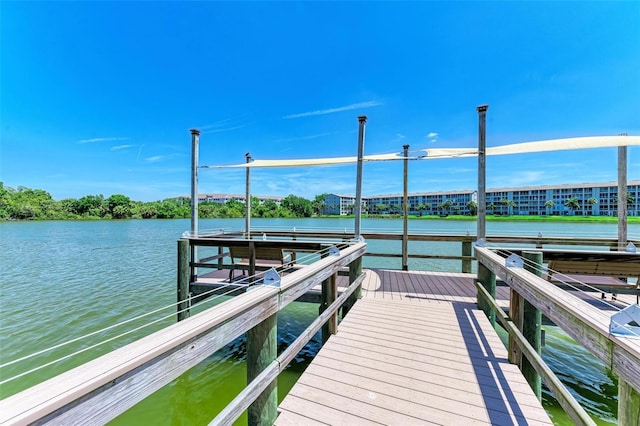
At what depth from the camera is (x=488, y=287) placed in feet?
12.1

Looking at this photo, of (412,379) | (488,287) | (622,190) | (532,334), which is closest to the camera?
(412,379)

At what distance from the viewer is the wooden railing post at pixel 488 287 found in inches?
143

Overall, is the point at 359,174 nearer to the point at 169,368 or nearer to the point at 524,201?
the point at 169,368

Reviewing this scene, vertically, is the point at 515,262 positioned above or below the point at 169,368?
above

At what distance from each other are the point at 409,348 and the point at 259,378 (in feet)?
5.74

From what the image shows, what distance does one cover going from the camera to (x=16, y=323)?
5750 millimetres

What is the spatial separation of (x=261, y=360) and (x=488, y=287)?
11.0 feet

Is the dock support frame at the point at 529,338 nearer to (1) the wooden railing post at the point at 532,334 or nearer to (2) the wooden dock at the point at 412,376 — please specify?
(1) the wooden railing post at the point at 532,334

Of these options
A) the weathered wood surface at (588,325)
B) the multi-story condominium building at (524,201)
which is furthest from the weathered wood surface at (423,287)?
the multi-story condominium building at (524,201)

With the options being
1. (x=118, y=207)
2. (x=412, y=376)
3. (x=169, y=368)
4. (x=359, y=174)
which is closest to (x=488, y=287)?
(x=412, y=376)

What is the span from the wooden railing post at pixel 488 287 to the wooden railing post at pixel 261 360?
10.6 feet

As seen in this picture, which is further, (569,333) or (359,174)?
(359,174)

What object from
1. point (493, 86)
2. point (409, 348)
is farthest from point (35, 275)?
point (493, 86)

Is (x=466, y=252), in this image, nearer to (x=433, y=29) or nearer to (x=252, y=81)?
(x=433, y=29)
